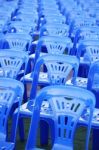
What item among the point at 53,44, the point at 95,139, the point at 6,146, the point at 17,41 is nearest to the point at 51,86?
the point at 6,146

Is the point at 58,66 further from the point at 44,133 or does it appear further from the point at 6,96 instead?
the point at 6,96

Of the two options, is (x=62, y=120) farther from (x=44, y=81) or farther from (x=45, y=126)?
(x=44, y=81)

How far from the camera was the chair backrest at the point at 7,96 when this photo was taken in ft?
11.6

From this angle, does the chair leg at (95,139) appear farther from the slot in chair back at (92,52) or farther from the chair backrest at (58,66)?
the slot in chair back at (92,52)

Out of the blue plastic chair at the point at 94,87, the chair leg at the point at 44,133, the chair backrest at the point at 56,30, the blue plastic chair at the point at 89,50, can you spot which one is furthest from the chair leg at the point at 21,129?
the chair backrest at the point at 56,30

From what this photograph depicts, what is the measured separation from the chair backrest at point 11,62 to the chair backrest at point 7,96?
117cm

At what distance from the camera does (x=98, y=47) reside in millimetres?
5613

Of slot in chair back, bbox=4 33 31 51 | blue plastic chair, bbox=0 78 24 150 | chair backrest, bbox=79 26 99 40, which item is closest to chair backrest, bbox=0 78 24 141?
blue plastic chair, bbox=0 78 24 150

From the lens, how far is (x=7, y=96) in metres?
3.56

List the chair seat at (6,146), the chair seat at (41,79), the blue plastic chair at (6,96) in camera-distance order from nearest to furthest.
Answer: the chair seat at (6,146)
the blue plastic chair at (6,96)
the chair seat at (41,79)

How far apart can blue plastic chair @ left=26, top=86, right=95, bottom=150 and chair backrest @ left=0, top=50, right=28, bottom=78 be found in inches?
56.3

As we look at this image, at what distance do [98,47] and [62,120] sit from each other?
2488 millimetres

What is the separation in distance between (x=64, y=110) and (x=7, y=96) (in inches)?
23.9

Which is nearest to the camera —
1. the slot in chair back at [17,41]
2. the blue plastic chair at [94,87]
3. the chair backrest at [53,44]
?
the blue plastic chair at [94,87]
